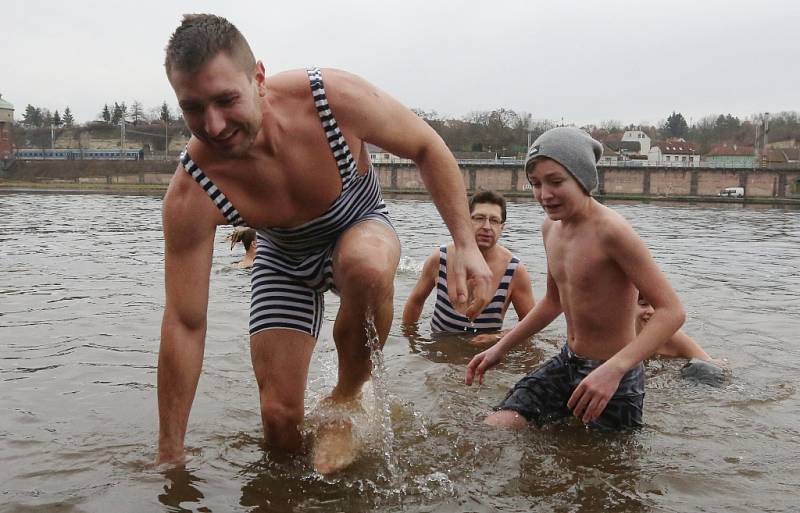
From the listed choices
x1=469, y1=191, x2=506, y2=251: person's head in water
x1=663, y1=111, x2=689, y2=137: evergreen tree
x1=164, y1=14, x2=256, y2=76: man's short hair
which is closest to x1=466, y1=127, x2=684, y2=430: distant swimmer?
x1=164, y1=14, x2=256, y2=76: man's short hair

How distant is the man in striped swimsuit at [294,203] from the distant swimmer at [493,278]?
322 centimetres

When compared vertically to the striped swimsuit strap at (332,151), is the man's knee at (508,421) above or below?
below

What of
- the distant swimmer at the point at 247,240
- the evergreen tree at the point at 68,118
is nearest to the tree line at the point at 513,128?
the evergreen tree at the point at 68,118

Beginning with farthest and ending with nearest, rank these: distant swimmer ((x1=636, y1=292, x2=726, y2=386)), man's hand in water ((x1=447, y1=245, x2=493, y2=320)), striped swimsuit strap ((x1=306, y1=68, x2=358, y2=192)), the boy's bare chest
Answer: distant swimmer ((x1=636, y1=292, x2=726, y2=386)) < the boy's bare chest < striped swimsuit strap ((x1=306, y1=68, x2=358, y2=192)) < man's hand in water ((x1=447, y1=245, x2=493, y2=320))

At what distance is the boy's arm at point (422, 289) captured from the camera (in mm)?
7891

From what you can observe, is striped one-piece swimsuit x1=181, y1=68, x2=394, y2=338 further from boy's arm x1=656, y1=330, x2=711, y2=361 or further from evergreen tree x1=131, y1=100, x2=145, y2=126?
evergreen tree x1=131, y1=100, x2=145, y2=126

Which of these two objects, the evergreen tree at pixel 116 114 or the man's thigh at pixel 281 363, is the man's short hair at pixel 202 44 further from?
the evergreen tree at pixel 116 114

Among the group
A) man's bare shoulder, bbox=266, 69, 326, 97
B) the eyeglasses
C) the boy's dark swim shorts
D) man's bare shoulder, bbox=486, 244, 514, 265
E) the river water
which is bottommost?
the river water

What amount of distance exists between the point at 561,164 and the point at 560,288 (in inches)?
33.2

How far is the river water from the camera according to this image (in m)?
3.66

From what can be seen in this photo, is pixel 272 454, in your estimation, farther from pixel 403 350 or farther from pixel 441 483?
pixel 403 350

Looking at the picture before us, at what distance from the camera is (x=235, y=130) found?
3.42 meters

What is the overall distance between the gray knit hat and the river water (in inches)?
58.0

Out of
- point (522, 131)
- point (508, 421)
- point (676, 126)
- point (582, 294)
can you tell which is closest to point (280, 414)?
point (508, 421)
